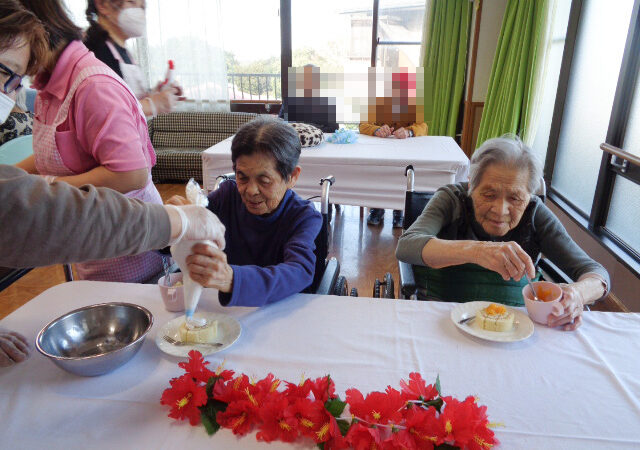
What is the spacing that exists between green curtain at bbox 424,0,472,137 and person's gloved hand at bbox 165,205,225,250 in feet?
14.1

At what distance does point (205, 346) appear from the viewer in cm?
99

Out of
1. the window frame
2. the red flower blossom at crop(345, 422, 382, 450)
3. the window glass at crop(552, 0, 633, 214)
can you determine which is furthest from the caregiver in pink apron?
the window glass at crop(552, 0, 633, 214)

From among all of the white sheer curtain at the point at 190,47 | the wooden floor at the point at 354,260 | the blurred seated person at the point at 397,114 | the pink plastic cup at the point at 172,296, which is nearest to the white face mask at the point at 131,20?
the pink plastic cup at the point at 172,296

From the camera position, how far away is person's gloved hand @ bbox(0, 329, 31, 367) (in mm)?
922

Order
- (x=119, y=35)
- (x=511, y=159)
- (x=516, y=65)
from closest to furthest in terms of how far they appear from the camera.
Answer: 1. (x=511, y=159)
2. (x=119, y=35)
3. (x=516, y=65)

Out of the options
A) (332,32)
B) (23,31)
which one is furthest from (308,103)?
(23,31)

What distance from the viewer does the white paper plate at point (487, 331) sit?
102 cm

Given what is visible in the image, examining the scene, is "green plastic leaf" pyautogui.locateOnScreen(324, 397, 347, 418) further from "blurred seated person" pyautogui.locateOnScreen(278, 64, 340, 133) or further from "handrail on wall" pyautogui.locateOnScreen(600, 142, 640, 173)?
"blurred seated person" pyautogui.locateOnScreen(278, 64, 340, 133)

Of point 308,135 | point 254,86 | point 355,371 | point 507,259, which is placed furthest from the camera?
point 254,86

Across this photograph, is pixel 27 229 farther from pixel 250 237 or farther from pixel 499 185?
pixel 499 185

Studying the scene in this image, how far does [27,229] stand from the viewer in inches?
27.0

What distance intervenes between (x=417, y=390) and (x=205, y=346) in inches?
18.3

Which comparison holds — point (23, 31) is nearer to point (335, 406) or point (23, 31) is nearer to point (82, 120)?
point (82, 120)

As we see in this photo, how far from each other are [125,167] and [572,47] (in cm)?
363
